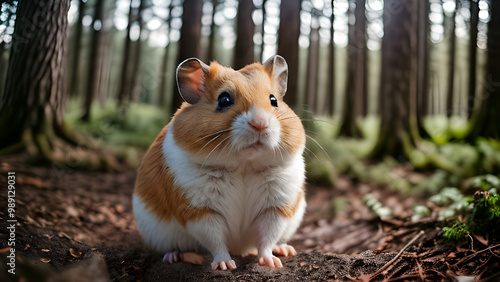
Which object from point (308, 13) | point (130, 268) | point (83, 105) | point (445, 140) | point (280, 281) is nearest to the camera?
point (280, 281)

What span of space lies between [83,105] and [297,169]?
27.4 feet

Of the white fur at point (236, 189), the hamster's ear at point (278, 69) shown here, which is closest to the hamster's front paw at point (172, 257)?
the white fur at point (236, 189)

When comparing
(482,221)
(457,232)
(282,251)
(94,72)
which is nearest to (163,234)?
(282,251)

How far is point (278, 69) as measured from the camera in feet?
11.2

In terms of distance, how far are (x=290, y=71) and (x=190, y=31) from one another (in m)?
1.62

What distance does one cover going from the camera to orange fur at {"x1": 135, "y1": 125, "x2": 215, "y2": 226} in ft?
10.3

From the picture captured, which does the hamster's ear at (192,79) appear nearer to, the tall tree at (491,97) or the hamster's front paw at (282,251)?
the hamster's front paw at (282,251)

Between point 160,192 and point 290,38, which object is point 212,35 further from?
point 160,192

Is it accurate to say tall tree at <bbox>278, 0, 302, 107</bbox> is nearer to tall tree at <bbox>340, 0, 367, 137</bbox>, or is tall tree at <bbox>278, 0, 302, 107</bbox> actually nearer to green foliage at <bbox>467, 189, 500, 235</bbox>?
tall tree at <bbox>340, 0, 367, 137</bbox>

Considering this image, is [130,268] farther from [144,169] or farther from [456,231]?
[456,231]

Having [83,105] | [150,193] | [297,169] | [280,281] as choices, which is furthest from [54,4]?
[83,105]

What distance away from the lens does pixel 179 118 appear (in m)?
3.15

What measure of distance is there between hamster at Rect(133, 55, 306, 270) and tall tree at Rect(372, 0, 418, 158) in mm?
4250

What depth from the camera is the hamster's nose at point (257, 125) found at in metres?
2.72
